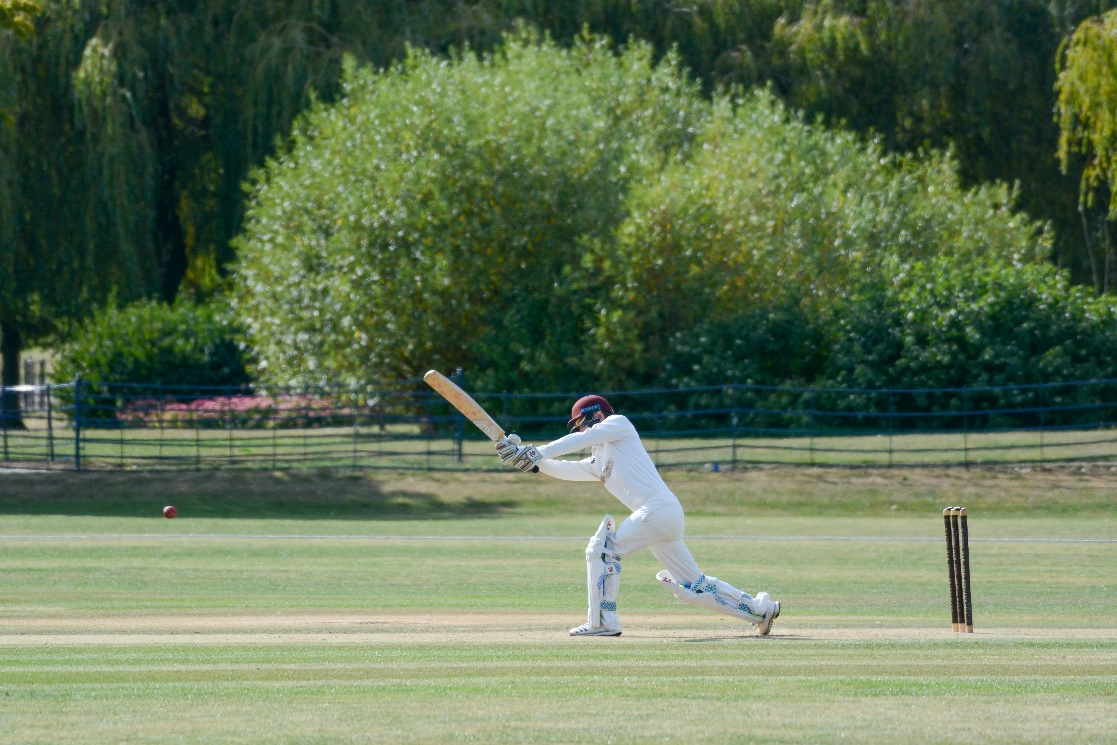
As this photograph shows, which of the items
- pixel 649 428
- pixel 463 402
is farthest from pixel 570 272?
pixel 463 402

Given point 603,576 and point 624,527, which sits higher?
point 624,527

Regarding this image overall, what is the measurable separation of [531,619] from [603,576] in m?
1.79

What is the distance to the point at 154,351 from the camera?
37.0 m

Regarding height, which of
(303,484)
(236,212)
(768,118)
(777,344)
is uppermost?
(768,118)

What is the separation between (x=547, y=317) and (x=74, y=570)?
57.9 feet

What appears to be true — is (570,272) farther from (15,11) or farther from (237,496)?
(15,11)

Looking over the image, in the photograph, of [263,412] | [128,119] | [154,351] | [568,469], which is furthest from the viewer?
[154,351]

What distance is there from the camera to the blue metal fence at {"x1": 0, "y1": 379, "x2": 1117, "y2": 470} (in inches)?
1116

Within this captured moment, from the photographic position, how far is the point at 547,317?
109 feet

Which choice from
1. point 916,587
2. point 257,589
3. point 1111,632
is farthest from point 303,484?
point 1111,632

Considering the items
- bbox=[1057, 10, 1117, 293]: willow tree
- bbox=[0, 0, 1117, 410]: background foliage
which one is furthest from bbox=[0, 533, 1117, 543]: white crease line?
bbox=[0, 0, 1117, 410]: background foliage

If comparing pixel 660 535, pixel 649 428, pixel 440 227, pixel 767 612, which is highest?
pixel 440 227

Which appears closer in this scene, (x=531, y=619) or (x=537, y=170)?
(x=531, y=619)

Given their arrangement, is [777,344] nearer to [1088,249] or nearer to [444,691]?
[1088,249]
